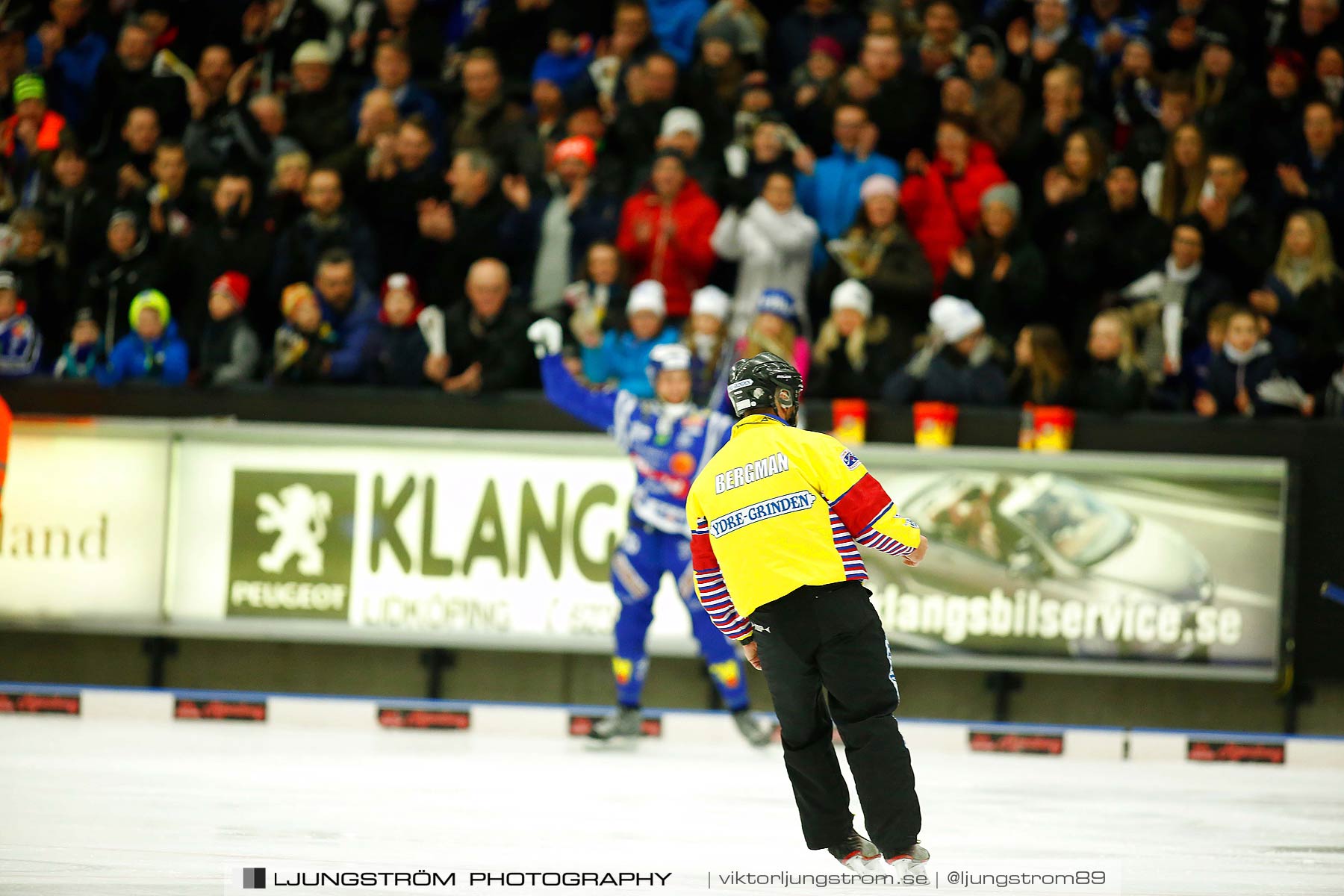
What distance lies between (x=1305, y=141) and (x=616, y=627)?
20.5ft

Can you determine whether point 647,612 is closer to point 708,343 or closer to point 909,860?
point 708,343

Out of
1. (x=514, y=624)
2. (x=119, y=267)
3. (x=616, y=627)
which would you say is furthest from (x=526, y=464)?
(x=119, y=267)

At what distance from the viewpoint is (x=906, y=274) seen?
1212 cm

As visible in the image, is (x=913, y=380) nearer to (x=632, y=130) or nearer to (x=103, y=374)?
(x=632, y=130)

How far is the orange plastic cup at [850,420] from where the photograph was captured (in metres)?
11.7

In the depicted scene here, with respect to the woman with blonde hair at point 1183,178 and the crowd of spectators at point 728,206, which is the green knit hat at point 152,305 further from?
the woman with blonde hair at point 1183,178

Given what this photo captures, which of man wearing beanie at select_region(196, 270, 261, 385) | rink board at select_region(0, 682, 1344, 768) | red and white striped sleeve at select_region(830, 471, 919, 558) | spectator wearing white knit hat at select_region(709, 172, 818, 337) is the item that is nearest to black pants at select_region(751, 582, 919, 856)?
red and white striped sleeve at select_region(830, 471, 919, 558)

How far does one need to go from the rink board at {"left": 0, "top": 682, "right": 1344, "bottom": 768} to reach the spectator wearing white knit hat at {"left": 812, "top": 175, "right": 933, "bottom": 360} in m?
2.68

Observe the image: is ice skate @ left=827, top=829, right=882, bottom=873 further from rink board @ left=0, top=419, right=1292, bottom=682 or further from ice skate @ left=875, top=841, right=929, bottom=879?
rink board @ left=0, top=419, right=1292, bottom=682

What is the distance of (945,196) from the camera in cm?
1273

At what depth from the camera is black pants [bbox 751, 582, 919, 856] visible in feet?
19.9

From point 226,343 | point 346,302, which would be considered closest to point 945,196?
point 346,302

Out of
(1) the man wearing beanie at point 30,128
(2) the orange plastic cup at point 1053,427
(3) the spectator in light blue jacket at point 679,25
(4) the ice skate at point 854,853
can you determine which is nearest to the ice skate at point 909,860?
(4) the ice skate at point 854,853

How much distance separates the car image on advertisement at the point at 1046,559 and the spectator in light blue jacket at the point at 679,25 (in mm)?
4546
